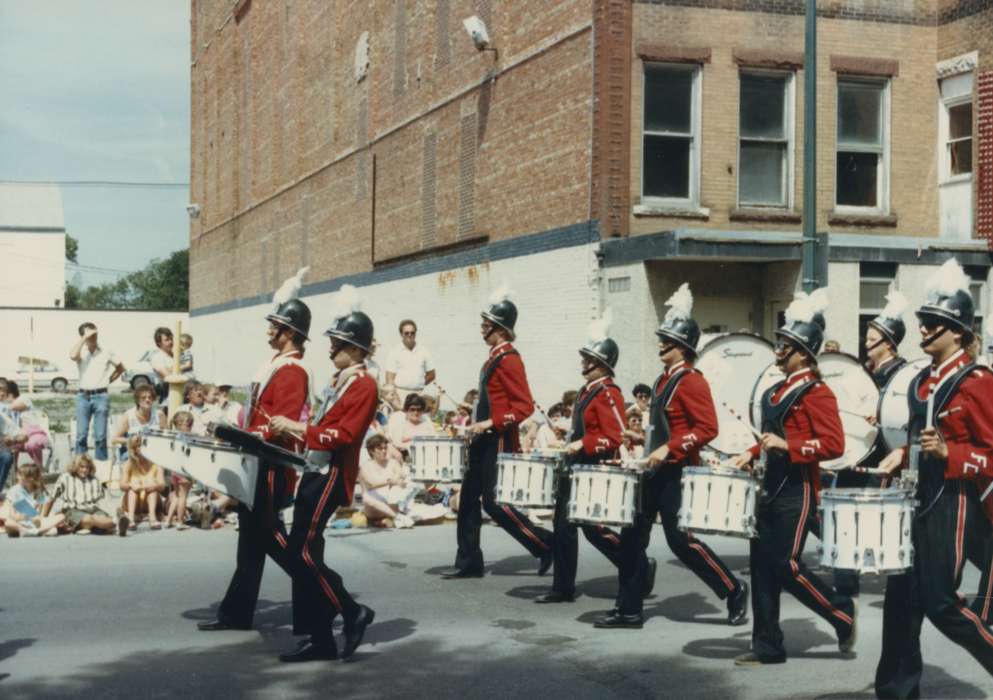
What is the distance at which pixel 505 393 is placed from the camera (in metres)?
11.2

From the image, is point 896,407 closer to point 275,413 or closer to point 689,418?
point 689,418

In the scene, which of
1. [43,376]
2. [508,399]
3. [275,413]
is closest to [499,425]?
[508,399]

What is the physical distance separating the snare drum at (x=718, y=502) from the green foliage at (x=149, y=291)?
104m

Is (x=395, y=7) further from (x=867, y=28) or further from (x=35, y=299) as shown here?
(x=35, y=299)

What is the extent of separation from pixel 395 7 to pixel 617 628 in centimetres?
2510

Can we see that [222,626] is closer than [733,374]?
Yes

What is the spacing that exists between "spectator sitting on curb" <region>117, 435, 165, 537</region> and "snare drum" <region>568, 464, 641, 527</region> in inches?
265

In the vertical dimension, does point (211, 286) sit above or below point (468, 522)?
above

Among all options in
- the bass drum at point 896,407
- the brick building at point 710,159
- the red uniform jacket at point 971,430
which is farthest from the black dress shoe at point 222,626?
the brick building at point 710,159

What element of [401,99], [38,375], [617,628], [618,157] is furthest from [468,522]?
[38,375]

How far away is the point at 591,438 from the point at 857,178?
1425 centimetres

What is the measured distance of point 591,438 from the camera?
10.3m

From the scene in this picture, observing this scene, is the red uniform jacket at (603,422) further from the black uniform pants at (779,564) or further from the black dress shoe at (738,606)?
the black uniform pants at (779,564)

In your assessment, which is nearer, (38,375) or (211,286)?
(211,286)
